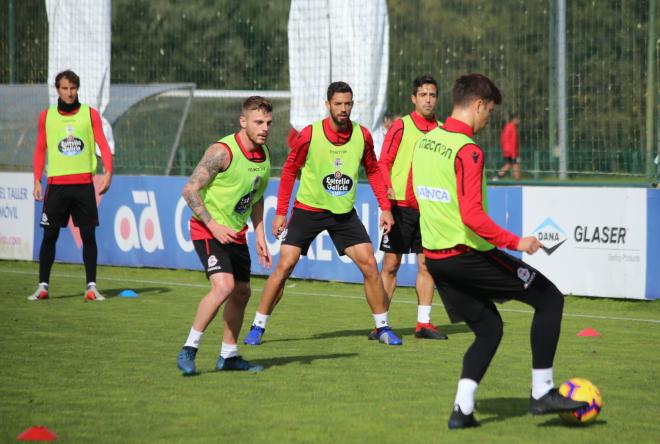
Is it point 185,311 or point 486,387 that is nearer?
point 486,387

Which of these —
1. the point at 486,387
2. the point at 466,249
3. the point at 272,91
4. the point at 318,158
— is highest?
the point at 272,91

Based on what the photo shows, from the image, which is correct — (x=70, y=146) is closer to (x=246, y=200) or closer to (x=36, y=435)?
(x=246, y=200)

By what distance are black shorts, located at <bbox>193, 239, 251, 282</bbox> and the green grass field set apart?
77cm

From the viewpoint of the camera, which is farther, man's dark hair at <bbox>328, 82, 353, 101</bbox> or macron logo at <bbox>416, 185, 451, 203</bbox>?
man's dark hair at <bbox>328, 82, 353, 101</bbox>

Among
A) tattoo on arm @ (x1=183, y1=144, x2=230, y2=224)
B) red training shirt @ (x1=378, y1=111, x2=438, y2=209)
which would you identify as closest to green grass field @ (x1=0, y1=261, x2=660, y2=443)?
tattoo on arm @ (x1=183, y1=144, x2=230, y2=224)

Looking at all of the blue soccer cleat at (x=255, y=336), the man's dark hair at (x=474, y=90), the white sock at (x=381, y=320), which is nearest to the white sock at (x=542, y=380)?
the man's dark hair at (x=474, y=90)

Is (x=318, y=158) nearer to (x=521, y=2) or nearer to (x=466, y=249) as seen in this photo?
(x=466, y=249)

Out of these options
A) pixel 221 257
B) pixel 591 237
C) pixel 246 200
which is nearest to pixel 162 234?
pixel 591 237

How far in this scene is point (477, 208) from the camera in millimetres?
6172

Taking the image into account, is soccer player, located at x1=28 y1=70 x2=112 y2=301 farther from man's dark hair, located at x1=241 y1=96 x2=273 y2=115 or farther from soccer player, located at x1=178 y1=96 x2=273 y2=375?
man's dark hair, located at x1=241 y1=96 x2=273 y2=115

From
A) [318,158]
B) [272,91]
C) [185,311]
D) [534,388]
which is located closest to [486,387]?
[534,388]

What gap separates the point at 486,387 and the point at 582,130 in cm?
826

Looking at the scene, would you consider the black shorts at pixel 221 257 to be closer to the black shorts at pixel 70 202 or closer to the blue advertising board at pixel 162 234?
the black shorts at pixel 70 202

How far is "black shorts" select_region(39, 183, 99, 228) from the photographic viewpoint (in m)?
12.7
